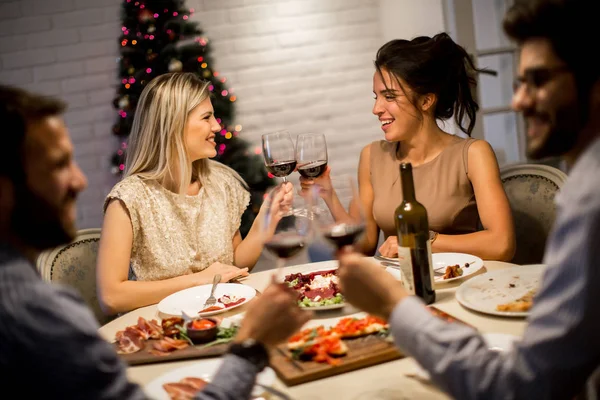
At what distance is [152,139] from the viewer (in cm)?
240

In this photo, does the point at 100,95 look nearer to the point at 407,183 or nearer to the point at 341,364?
the point at 407,183

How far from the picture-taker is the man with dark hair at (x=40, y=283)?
2.69 ft

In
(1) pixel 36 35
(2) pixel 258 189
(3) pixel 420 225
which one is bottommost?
(2) pixel 258 189

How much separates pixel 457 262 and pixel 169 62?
3.05 metres

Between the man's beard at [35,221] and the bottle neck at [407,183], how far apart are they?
2.69ft

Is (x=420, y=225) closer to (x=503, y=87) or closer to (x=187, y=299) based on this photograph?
(x=187, y=299)

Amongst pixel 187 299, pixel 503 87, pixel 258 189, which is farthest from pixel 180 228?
pixel 503 87

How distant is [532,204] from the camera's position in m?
2.49

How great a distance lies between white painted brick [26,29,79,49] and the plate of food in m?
3.72

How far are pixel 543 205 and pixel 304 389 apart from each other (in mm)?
1639

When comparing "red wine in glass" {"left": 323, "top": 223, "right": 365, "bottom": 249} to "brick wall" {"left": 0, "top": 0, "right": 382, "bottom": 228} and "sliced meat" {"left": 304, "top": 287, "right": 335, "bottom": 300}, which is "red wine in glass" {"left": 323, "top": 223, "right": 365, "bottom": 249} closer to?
"sliced meat" {"left": 304, "top": 287, "right": 335, "bottom": 300}

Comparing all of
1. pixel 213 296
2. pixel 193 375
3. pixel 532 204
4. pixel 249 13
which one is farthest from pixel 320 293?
pixel 249 13

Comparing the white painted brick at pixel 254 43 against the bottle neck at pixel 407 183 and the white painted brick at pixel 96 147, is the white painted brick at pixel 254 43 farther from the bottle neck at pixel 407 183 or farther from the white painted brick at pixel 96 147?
the bottle neck at pixel 407 183

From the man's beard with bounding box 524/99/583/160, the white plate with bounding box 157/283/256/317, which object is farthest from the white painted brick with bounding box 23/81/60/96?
the man's beard with bounding box 524/99/583/160
